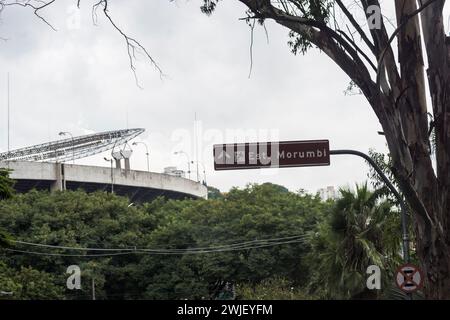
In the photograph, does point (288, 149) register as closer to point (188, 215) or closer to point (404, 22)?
point (404, 22)

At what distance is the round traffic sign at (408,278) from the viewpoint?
14.4 metres

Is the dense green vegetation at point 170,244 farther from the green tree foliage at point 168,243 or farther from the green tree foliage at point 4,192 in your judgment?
the green tree foliage at point 4,192

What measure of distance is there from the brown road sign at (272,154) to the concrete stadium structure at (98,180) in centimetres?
3645

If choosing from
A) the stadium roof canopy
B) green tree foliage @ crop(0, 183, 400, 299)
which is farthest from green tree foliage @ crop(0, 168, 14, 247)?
the stadium roof canopy

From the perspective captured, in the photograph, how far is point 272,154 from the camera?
12.2m

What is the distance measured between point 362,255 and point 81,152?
45195mm

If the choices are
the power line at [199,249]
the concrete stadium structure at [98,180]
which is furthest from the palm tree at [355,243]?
the concrete stadium structure at [98,180]

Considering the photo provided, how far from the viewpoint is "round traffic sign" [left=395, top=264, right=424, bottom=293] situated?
14.4 meters

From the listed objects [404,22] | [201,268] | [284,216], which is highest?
[404,22]

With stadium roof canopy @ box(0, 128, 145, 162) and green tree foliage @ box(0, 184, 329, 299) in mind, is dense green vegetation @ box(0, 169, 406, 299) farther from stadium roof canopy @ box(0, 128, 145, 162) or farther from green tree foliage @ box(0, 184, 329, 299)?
stadium roof canopy @ box(0, 128, 145, 162)

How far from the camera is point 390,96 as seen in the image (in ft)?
38.6

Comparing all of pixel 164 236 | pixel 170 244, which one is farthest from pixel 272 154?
pixel 164 236
